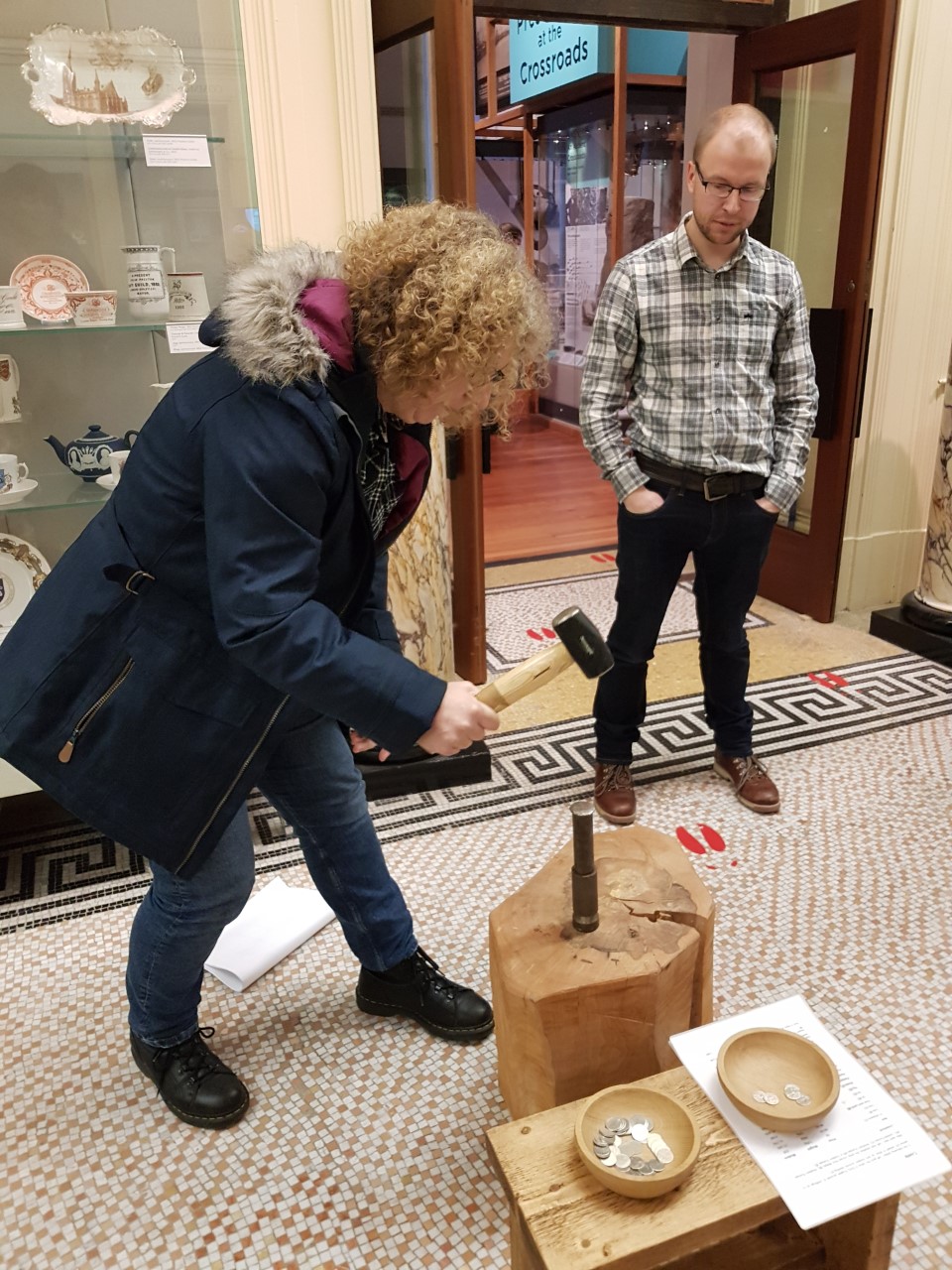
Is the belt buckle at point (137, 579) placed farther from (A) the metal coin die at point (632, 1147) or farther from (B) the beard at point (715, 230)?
(B) the beard at point (715, 230)

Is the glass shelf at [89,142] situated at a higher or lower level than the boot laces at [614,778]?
higher

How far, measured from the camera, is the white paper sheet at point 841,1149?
119cm

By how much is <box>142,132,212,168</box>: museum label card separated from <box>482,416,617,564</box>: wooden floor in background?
1811 mm

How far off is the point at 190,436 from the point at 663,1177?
103 cm

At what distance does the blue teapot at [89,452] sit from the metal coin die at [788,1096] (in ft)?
6.44

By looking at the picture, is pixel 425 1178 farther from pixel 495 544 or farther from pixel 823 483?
pixel 495 544

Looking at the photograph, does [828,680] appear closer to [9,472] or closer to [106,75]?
[9,472]

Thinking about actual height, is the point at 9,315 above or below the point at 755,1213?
above

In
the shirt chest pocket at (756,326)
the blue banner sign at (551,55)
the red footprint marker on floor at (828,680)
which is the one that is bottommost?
the red footprint marker on floor at (828,680)

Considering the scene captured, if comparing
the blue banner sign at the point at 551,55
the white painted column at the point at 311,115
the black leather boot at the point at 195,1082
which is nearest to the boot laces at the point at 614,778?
the white painted column at the point at 311,115

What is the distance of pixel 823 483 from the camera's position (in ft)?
11.9

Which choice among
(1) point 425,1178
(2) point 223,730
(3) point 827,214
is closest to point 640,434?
(2) point 223,730

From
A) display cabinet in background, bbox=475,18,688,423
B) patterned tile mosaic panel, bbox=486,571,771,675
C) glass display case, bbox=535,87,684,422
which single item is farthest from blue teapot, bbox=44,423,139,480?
glass display case, bbox=535,87,684,422

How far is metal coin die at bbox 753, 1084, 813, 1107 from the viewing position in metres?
1.29
